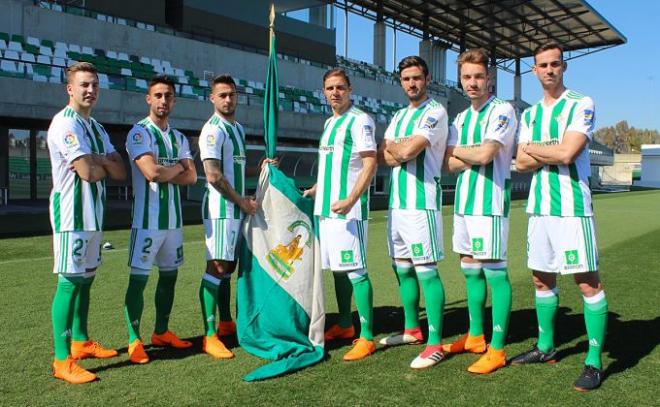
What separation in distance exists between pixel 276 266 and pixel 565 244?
1857mm

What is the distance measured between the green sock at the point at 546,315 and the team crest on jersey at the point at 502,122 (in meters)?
1.08

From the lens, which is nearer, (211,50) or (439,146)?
(439,146)

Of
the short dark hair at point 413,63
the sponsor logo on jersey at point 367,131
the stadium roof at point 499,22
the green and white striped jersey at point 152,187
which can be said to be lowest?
the green and white striped jersey at point 152,187

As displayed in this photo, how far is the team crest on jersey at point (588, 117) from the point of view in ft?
10.4

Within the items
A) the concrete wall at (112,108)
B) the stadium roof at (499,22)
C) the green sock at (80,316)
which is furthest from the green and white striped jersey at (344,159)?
the stadium roof at (499,22)

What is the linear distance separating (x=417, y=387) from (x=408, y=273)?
95 centimetres

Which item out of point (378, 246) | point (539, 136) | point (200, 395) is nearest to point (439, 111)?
point (539, 136)

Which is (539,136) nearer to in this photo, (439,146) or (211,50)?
(439,146)

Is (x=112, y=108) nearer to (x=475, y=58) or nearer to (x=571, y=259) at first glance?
(x=475, y=58)

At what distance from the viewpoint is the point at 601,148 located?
56.6 metres

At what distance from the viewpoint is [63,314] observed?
3301mm

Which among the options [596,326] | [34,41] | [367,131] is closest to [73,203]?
[367,131]

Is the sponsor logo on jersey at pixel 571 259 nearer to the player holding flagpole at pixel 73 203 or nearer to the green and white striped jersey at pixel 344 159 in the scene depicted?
the green and white striped jersey at pixel 344 159

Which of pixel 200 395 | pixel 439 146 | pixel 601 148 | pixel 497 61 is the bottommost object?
pixel 200 395
